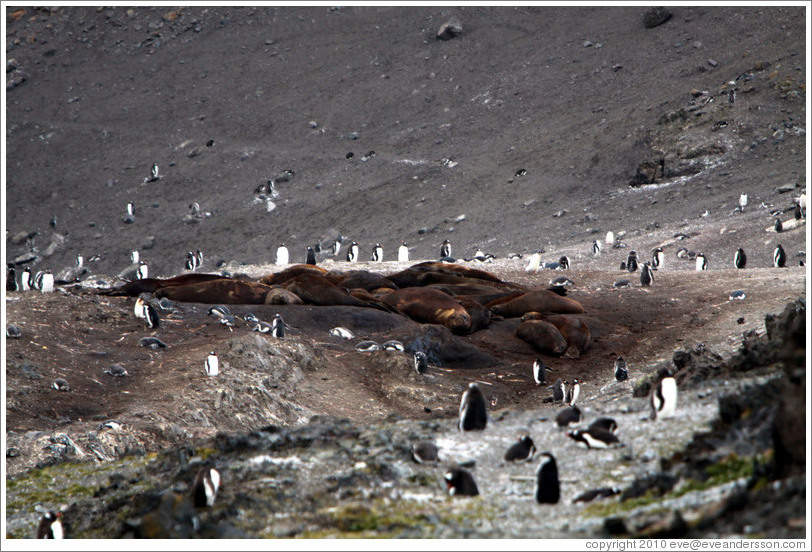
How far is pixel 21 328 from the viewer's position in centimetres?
1240

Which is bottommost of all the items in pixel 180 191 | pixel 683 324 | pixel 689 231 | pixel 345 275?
pixel 683 324

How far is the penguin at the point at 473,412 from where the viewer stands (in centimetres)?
732

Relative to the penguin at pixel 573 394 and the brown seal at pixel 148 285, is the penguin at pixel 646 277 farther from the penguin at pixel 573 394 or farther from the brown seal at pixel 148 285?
the brown seal at pixel 148 285

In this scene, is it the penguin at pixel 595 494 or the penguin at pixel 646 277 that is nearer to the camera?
the penguin at pixel 595 494

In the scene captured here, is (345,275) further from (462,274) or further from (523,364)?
(523,364)

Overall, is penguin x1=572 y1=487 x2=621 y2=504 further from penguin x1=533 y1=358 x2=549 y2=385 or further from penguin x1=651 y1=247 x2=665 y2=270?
penguin x1=651 y1=247 x2=665 y2=270

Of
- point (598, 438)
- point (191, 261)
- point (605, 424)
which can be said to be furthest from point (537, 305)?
point (191, 261)

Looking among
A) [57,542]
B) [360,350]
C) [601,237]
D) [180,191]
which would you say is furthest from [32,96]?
[57,542]

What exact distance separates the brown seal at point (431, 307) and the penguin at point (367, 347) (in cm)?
176

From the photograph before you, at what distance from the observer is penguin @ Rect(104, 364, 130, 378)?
38.7 feet

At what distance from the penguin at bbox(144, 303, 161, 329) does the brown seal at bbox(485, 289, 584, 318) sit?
247 inches

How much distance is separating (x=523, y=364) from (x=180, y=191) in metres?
30.1

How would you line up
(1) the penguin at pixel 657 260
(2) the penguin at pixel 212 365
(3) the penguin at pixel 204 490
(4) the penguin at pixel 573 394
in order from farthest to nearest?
(1) the penguin at pixel 657 260 → (4) the penguin at pixel 573 394 → (2) the penguin at pixel 212 365 → (3) the penguin at pixel 204 490

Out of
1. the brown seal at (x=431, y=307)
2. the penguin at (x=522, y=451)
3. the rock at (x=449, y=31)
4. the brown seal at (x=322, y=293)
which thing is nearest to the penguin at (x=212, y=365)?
the brown seal at (x=322, y=293)
